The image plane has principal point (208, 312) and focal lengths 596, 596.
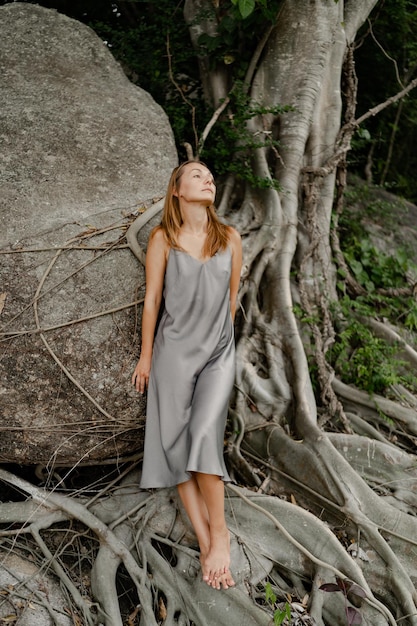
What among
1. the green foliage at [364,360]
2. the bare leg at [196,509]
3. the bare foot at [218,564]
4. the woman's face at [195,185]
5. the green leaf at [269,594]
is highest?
the woman's face at [195,185]

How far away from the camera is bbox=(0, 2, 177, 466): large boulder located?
2.66 m

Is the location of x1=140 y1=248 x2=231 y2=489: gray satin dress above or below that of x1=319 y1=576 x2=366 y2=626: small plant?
above

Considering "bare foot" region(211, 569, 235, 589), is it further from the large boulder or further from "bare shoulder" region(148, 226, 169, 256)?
"bare shoulder" region(148, 226, 169, 256)

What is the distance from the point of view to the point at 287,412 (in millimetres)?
3322

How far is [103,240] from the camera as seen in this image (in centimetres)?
292

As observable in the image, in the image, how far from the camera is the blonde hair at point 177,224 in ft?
9.01

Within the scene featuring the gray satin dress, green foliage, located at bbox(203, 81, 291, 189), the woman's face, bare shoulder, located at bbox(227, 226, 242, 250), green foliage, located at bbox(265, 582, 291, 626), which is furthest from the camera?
green foliage, located at bbox(203, 81, 291, 189)

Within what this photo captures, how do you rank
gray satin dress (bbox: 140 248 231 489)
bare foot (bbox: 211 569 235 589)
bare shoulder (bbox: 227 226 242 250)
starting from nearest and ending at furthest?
1. bare foot (bbox: 211 569 235 589)
2. gray satin dress (bbox: 140 248 231 489)
3. bare shoulder (bbox: 227 226 242 250)

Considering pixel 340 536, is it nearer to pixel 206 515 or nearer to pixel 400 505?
pixel 400 505

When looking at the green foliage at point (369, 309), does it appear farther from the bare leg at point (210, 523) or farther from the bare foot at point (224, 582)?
the bare foot at point (224, 582)

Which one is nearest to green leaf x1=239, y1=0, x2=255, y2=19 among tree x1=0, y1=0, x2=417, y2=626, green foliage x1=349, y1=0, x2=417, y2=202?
tree x1=0, y1=0, x2=417, y2=626

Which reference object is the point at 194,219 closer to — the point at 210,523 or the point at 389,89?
the point at 210,523

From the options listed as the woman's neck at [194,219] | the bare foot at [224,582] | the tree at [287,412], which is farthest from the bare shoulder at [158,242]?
the bare foot at [224,582]

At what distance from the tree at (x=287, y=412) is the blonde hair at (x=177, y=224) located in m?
0.24
